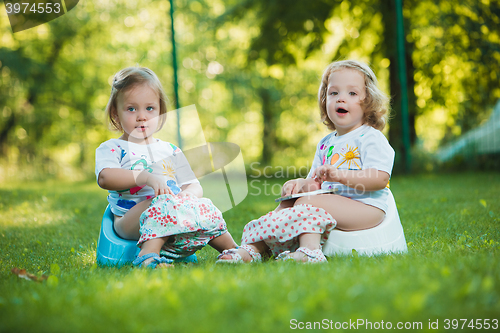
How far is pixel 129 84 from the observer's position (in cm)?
247

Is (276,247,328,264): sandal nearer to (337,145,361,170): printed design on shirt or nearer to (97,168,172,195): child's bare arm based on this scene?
(337,145,361,170): printed design on shirt

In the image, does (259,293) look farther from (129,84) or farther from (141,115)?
(129,84)

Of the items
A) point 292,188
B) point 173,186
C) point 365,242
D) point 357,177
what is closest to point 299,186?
point 292,188

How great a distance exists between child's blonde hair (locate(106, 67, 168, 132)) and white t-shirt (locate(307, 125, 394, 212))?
3.48ft

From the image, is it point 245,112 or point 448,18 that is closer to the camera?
point 448,18

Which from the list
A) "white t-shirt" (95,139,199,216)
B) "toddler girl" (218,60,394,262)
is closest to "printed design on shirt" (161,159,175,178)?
"white t-shirt" (95,139,199,216)

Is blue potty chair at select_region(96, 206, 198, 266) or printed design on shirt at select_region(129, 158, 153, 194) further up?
printed design on shirt at select_region(129, 158, 153, 194)

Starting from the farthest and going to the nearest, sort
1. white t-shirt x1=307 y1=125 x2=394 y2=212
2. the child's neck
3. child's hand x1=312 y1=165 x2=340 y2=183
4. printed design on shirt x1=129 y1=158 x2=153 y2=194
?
the child's neck, printed design on shirt x1=129 y1=158 x2=153 y2=194, white t-shirt x1=307 y1=125 x2=394 y2=212, child's hand x1=312 y1=165 x2=340 y2=183

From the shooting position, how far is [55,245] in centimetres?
284

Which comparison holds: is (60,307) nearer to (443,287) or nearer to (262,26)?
(443,287)

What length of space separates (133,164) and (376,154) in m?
1.33

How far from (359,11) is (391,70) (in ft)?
5.23

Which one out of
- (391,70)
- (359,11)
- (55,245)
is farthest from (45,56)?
(55,245)

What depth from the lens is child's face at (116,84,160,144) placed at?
2.45m
